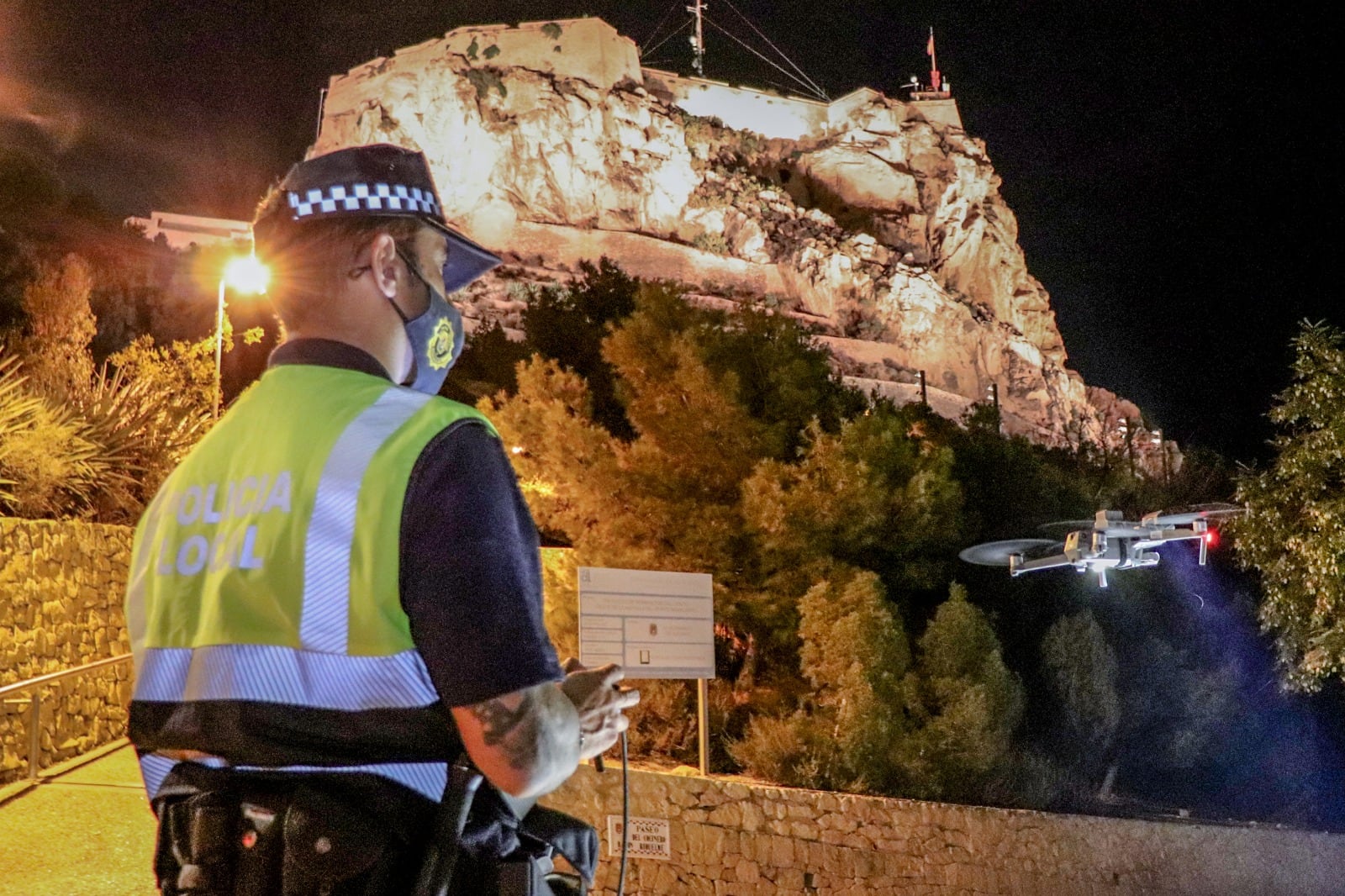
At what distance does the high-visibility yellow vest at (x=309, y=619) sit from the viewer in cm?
155

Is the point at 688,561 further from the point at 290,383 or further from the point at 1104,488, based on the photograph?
the point at 290,383

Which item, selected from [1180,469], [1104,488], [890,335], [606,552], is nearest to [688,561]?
[606,552]

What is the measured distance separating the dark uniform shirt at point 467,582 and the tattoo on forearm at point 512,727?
18 millimetres

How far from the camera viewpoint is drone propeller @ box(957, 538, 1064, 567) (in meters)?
11.1

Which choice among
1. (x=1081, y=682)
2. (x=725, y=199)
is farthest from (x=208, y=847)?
(x=725, y=199)

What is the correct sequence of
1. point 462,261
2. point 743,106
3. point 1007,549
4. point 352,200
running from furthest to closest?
point 743,106
point 1007,549
point 462,261
point 352,200

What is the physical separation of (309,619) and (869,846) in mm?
11177

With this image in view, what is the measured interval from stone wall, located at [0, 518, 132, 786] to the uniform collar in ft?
32.1

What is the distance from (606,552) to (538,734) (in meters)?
12.3

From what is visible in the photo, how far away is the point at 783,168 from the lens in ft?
279

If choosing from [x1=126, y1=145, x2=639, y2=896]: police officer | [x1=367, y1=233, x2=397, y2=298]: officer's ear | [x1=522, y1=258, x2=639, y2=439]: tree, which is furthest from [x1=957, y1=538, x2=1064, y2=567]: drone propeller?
[x1=126, y1=145, x2=639, y2=896]: police officer

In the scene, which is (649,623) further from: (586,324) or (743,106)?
(743,106)

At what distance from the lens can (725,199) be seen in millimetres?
79625

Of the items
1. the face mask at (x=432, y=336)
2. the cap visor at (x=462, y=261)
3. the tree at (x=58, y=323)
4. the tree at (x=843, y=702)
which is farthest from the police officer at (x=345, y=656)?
the tree at (x=58, y=323)
